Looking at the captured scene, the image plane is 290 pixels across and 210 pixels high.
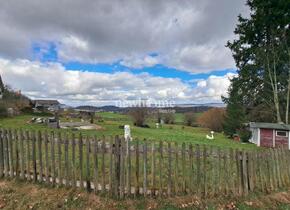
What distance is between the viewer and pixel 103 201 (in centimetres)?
621

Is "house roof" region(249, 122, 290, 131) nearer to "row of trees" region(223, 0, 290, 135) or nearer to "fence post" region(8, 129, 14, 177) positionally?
"row of trees" region(223, 0, 290, 135)

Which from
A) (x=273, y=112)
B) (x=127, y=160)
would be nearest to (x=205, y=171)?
(x=127, y=160)

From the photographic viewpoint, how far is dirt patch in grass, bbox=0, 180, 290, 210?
6.02 metres

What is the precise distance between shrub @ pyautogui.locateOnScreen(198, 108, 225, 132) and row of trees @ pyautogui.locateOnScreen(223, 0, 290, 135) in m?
22.7

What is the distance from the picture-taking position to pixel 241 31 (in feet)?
84.3

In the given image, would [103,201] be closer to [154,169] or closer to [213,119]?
[154,169]

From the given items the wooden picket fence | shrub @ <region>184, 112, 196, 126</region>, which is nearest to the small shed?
the wooden picket fence

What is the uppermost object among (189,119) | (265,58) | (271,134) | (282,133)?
(265,58)

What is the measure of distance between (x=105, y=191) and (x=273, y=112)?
85.5 feet

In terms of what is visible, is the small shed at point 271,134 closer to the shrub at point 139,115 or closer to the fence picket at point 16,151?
the shrub at point 139,115

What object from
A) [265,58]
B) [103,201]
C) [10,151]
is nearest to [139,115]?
[265,58]

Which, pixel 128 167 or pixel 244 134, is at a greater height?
pixel 128 167

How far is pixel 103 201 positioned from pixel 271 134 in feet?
95.6

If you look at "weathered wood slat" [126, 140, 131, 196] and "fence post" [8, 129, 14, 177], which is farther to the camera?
"fence post" [8, 129, 14, 177]
